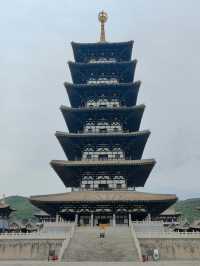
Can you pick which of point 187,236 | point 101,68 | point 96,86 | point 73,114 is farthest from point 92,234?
point 101,68

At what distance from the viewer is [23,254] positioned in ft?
95.0

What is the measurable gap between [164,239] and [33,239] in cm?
1092

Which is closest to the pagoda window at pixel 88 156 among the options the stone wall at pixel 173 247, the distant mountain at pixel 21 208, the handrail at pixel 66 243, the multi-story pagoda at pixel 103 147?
the multi-story pagoda at pixel 103 147

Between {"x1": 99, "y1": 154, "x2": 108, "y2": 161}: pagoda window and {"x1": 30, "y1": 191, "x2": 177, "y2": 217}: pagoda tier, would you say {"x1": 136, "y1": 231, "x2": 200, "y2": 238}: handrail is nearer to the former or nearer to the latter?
{"x1": 30, "y1": 191, "x2": 177, "y2": 217}: pagoda tier

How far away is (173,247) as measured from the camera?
2858 cm

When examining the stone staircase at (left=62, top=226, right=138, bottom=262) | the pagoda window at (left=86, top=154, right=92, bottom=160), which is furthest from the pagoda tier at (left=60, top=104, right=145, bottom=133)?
the stone staircase at (left=62, top=226, right=138, bottom=262)

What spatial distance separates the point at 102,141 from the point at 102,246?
14.4m

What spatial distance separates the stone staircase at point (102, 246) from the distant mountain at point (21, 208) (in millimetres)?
97295

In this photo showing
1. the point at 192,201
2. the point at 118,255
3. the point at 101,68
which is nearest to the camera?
the point at 118,255

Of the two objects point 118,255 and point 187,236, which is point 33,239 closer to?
point 118,255

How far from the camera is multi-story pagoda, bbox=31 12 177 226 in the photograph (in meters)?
34.1

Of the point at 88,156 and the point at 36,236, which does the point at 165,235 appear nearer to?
the point at 36,236

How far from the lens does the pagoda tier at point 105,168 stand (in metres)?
35.6

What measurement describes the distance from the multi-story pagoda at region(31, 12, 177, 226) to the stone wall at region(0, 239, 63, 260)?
4.40m
